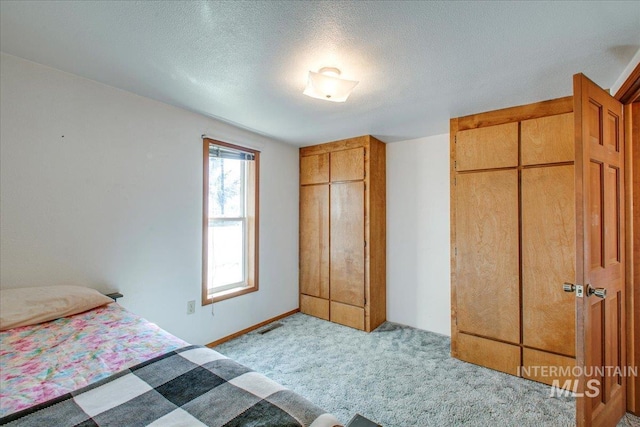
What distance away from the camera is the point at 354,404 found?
2004 millimetres

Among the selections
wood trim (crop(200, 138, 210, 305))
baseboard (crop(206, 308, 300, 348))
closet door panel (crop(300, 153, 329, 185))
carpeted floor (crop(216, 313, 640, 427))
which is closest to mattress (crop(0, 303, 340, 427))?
carpeted floor (crop(216, 313, 640, 427))

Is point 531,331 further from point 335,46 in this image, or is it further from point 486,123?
point 335,46

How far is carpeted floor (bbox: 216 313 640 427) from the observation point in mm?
1907

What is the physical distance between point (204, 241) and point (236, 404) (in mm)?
2104

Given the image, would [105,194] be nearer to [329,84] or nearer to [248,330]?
[329,84]

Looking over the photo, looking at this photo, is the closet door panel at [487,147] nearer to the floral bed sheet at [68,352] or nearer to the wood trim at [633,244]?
the wood trim at [633,244]

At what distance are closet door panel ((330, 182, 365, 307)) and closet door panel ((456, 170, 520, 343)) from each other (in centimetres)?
109

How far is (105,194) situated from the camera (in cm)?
214

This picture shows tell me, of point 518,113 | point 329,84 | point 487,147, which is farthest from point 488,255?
point 329,84

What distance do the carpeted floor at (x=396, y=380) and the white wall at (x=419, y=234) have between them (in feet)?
0.99

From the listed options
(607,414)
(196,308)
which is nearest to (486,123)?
(607,414)

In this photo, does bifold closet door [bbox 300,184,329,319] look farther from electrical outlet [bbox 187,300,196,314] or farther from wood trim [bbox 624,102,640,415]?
wood trim [bbox 624,102,640,415]

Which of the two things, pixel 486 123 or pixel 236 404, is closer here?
pixel 236 404

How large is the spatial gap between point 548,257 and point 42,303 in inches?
138
